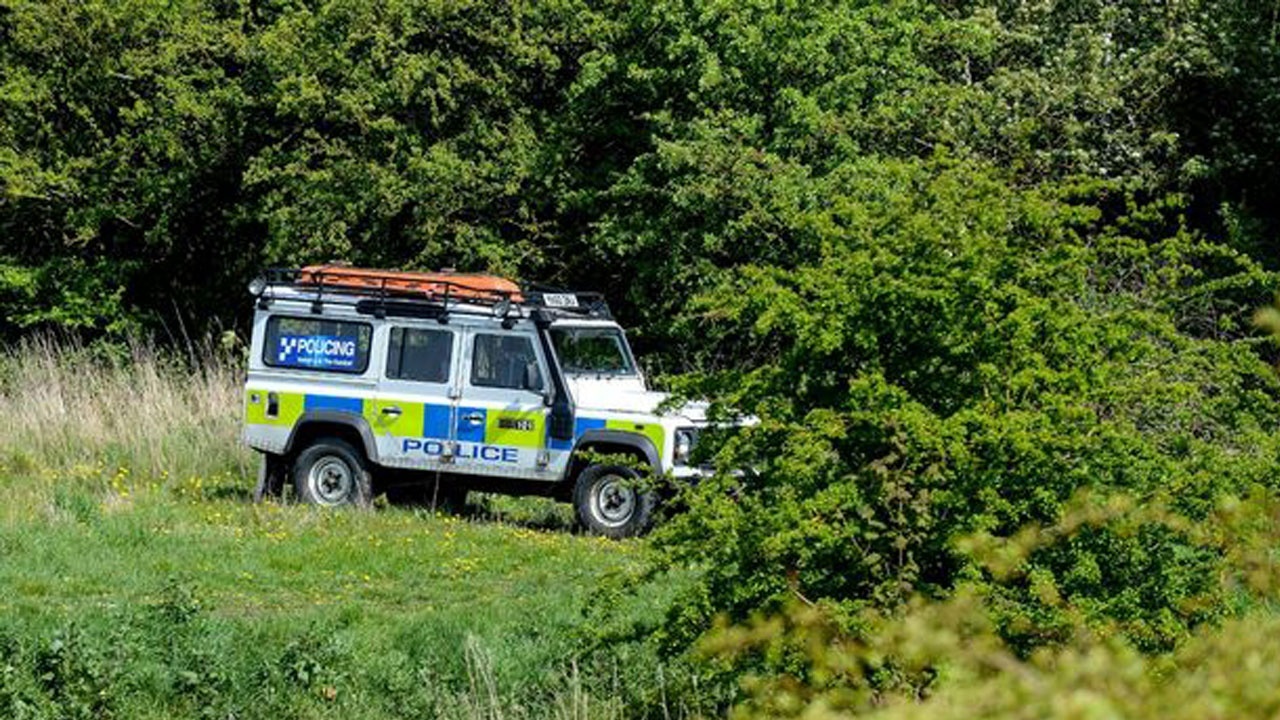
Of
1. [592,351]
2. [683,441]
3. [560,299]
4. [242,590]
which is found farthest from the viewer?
[560,299]

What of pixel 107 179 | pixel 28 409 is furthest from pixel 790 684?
pixel 107 179

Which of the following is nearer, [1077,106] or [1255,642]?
[1255,642]

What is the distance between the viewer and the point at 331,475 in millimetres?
17844

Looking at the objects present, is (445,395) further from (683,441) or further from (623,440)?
(683,441)

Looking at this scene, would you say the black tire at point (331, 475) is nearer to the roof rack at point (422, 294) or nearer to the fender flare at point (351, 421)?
the fender flare at point (351, 421)

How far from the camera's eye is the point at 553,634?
11.5 m

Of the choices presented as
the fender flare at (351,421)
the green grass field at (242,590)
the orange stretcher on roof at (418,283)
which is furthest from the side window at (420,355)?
the green grass field at (242,590)

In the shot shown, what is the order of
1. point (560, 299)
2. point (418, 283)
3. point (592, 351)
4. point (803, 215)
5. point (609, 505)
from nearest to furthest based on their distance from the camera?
point (803, 215) < point (609, 505) < point (592, 351) < point (560, 299) < point (418, 283)

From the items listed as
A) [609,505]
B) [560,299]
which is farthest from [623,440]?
[560,299]

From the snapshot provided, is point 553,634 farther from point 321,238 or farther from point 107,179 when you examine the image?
point 107,179

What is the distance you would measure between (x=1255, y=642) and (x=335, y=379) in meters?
15.3

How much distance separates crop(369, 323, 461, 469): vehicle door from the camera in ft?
57.0

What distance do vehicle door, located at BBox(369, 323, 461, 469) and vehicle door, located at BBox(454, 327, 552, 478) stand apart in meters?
0.14

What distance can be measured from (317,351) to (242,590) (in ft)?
14.6
